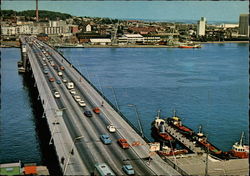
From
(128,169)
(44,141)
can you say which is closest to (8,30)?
(44,141)

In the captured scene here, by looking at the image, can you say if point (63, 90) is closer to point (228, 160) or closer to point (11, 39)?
point (228, 160)

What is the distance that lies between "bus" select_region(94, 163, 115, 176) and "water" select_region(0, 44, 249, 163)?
5827 mm

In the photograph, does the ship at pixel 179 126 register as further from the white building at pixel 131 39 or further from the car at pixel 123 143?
the white building at pixel 131 39

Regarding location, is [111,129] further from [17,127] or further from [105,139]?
[17,127]

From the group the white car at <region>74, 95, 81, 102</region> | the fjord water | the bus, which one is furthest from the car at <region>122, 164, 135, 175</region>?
the white car at <region>74, 95, 81, 102</region>

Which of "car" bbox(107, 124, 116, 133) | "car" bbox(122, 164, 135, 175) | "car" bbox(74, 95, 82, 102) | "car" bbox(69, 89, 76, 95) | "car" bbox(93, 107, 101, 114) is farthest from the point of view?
"car" bbox(69, 89, 76, 95)

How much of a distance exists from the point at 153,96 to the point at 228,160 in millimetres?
15077

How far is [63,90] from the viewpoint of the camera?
25.4 m

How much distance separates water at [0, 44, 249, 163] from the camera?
20281 mm

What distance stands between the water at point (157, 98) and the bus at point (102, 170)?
583 centimetres

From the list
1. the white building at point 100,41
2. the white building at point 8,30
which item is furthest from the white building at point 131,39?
the white building at point 8,30

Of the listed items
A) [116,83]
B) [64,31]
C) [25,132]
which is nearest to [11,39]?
[64,31]

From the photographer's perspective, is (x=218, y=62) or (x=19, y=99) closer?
(x=19, y=99)

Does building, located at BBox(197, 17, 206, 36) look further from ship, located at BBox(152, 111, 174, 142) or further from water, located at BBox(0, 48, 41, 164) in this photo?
ship, located at BBox(152, 111, 174, 142)
